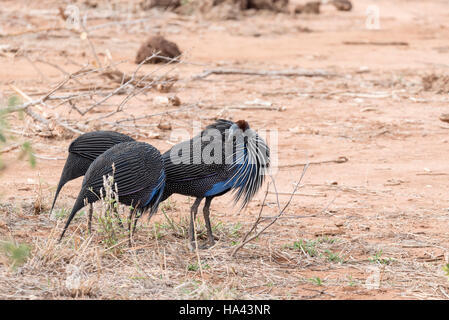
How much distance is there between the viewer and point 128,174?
4086 mm

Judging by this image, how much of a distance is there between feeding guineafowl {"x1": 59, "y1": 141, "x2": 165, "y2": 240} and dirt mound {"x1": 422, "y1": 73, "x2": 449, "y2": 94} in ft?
20.7

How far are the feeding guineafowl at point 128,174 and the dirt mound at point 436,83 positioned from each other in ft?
20.7

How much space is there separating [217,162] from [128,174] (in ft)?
1.77

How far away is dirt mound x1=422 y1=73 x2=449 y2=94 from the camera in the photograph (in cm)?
947

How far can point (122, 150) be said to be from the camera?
13.6 ft

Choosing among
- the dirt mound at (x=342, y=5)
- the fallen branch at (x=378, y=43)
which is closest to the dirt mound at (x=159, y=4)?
the fallen branch at (x=378, y=43)

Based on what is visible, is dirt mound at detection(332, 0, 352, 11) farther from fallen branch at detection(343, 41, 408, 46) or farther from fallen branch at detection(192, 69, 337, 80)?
fallen branch at detection(192, 69, 337, 80)

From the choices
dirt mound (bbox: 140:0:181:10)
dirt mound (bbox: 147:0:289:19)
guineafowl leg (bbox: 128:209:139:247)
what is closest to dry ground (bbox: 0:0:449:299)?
guineafowl leg (bbox: 128:209:139:247)

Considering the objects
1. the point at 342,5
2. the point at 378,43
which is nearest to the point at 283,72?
the point at 378,43

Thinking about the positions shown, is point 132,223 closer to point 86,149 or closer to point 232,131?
point 86,149

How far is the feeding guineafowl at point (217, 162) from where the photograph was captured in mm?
4227

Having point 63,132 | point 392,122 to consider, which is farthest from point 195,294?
point 392,122

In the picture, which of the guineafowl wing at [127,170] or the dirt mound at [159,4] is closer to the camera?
the guineafowl wing at [127,170]

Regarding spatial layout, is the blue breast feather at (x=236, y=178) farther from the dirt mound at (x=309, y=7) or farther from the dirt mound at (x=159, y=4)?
the dirt mound at (x=309, y=7)
